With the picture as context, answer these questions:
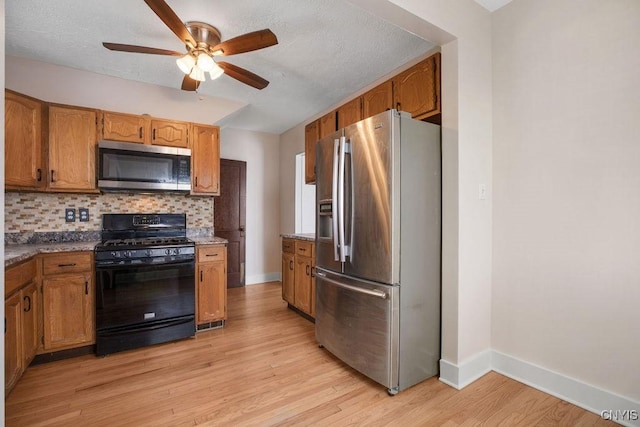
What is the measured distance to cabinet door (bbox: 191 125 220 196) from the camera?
10.5 feet

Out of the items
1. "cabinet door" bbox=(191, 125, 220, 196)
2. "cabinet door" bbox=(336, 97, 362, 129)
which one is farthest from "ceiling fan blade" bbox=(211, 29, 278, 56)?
"cabinet door" bbox=(191, 125, 220, 196)

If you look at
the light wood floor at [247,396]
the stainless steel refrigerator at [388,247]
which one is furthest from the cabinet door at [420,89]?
the light wood floor at [247,396]

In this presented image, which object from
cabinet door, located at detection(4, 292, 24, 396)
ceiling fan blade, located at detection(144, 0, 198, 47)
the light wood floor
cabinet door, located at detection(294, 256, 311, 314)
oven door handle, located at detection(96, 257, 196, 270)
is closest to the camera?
ceiling fan blade, located at detection(144, 0, 198, 47)

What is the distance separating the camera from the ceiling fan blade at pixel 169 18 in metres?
1.57

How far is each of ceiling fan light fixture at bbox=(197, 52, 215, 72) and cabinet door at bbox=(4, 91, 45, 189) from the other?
5.06 ft

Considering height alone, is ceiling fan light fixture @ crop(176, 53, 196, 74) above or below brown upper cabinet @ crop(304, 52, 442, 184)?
above

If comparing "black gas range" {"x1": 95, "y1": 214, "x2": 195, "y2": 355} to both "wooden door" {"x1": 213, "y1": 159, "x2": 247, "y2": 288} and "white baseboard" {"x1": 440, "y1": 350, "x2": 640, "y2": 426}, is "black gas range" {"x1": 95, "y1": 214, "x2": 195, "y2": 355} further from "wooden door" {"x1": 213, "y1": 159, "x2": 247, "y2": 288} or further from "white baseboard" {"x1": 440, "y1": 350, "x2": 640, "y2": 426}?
"white baseboard" {"x1": 440, "y1": 350, "x2": 640, "y2": 426}

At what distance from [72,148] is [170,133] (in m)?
0.84

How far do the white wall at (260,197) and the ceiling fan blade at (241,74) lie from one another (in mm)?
2420

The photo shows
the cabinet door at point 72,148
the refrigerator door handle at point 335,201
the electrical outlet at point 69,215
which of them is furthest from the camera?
the electrical outlet at point 69,215

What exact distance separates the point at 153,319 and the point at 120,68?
245 cm

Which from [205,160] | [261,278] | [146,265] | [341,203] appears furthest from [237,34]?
[261,278]

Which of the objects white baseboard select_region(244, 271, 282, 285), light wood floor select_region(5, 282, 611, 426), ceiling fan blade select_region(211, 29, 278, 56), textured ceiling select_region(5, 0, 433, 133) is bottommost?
light wood floor select_region(5, 282, 611, 426)

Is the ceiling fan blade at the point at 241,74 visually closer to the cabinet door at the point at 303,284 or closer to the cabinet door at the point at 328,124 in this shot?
the cabinet door at the point at 328,124
